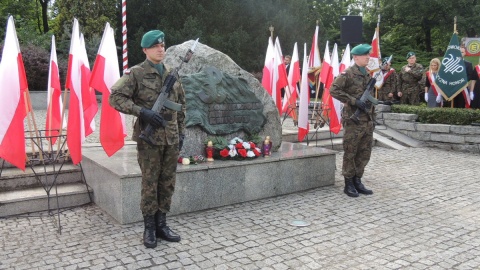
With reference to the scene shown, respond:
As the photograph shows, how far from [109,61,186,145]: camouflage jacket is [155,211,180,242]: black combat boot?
78 cm

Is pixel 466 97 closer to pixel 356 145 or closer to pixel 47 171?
pixel 356 145

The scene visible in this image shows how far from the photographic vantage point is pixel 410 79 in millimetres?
12023

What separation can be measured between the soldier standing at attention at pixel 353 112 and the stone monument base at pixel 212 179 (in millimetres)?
496

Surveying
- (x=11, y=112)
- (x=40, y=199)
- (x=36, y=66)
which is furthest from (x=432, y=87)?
(x=36, y=66)

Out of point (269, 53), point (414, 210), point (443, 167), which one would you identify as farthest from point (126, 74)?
point (443, 167)

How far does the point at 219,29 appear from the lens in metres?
19.0

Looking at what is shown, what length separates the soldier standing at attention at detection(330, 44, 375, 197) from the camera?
236 inches

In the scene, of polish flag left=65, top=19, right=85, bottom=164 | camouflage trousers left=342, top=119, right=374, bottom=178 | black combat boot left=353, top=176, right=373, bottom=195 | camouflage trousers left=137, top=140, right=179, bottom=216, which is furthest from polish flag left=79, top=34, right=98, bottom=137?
black combat boot left=353, top=176, right=373, bottom=195

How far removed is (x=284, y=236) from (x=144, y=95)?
6.55 ft

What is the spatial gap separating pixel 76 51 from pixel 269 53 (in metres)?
4.77

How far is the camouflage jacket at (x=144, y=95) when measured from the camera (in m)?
4.14

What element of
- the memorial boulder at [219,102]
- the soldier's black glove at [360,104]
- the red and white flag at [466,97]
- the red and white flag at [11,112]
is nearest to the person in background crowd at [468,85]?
the red and white flag at [466,97]

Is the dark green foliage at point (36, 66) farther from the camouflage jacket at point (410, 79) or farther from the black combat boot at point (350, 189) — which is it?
the black combat boot at point (350, 189)

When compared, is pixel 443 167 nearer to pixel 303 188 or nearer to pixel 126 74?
pixel 303 188
